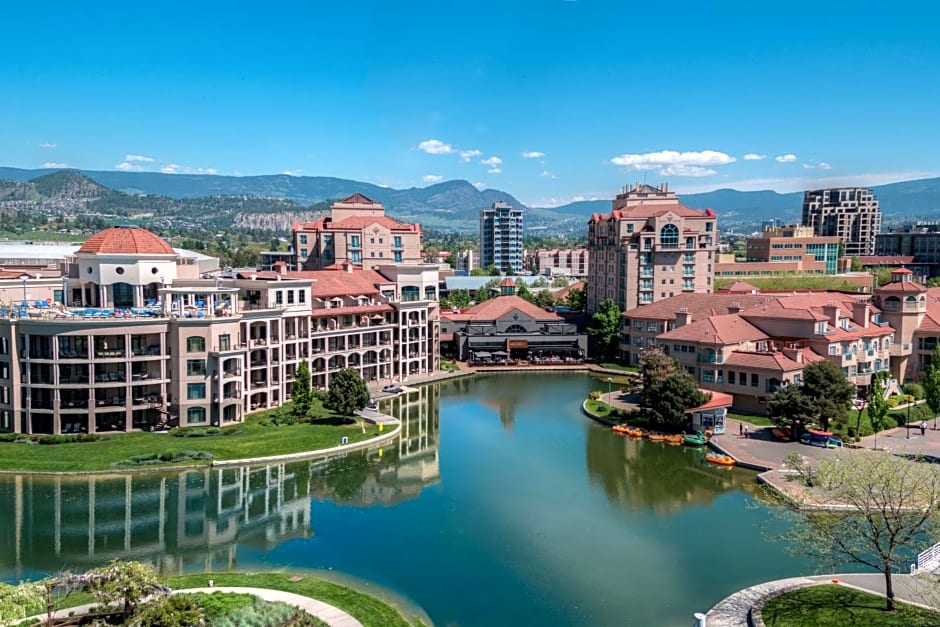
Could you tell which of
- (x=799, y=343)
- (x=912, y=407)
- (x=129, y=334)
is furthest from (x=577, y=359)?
(x=129, y=334)

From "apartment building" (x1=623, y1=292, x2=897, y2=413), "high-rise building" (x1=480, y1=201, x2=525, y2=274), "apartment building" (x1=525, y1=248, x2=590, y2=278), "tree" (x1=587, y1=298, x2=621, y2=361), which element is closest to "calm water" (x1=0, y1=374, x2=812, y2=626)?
"apartment building" (x1=623, y1=292, x2=897, y2=413)

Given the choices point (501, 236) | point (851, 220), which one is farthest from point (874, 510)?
point (501, 236)

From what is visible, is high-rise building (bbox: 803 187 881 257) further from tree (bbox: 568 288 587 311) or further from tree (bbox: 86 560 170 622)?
tree (bbox: 86 560 170 622)

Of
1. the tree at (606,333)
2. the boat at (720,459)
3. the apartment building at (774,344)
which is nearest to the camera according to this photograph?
the boat at (720,459)

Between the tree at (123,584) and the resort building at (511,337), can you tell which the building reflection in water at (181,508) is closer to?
the tree at (123,584)

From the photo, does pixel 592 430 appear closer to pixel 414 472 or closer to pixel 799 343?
pixel 414 472

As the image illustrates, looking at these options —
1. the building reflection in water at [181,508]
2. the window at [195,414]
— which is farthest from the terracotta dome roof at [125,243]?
the building reflection in water at [181,508]
